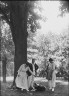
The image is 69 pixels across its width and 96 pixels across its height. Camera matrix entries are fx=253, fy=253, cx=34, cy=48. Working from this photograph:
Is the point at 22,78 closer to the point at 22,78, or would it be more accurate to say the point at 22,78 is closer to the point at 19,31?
the point at 22,78

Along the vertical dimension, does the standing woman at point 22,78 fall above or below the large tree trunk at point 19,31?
below

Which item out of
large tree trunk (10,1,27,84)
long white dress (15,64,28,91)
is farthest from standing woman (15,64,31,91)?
large tree trunk (10,1,27,84)

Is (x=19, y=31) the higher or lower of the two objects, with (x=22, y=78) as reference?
higher

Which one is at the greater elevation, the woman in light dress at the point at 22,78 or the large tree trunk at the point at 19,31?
the large tree trunk at the point at 19,31

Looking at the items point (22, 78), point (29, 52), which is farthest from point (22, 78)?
point (29, 52)

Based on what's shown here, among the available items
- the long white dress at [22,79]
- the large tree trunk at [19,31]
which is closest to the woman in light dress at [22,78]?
the long white dress at [22,79]

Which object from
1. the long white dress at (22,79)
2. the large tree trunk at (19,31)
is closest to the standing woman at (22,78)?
the long white dress at (22,79)

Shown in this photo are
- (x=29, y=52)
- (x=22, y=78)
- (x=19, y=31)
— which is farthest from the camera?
(x=29, y=52)

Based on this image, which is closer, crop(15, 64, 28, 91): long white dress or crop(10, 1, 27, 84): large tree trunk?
crop(15, 64, 28, 91): long white dress

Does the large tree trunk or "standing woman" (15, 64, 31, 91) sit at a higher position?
the large tree trunk

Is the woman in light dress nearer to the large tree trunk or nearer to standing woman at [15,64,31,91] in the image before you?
standing woman at [15,64,31,91]

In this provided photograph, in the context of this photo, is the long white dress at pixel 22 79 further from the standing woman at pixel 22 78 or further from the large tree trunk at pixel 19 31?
the large tree trunk at pixel 19 31

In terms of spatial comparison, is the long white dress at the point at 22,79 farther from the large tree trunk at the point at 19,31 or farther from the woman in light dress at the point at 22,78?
the large tree trunk at the point at 19,31

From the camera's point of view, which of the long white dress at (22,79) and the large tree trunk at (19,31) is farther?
the large tree trunk at (19,31)
